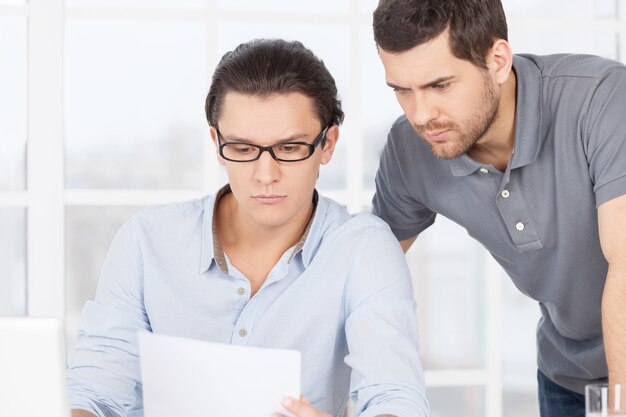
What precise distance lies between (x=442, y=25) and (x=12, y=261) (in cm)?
207

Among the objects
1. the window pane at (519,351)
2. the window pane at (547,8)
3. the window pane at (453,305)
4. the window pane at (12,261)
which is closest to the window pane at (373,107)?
the window pane at (453,305)

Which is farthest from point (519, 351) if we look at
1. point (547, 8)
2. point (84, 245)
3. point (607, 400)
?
point (607, 400)

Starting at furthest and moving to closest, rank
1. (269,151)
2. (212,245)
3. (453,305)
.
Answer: (453,305) → (212,245) → (269,151)

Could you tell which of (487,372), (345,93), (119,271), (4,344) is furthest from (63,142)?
(4,344)

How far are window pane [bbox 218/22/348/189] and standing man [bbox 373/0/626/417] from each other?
110 centimetres

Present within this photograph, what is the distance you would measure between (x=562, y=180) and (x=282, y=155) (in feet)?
1.97

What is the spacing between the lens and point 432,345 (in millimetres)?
3416

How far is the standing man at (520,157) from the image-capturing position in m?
1.72

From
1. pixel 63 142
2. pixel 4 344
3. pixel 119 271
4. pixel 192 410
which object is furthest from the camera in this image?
pixel 63 142

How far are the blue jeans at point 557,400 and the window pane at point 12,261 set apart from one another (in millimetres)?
1863

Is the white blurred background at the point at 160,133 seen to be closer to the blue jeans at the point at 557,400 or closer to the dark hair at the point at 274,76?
the blue jeans at the point at 557,400

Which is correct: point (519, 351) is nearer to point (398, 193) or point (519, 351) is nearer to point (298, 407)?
point (398, 193)

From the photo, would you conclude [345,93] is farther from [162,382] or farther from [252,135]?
[162,382]

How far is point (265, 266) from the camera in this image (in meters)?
1.86
